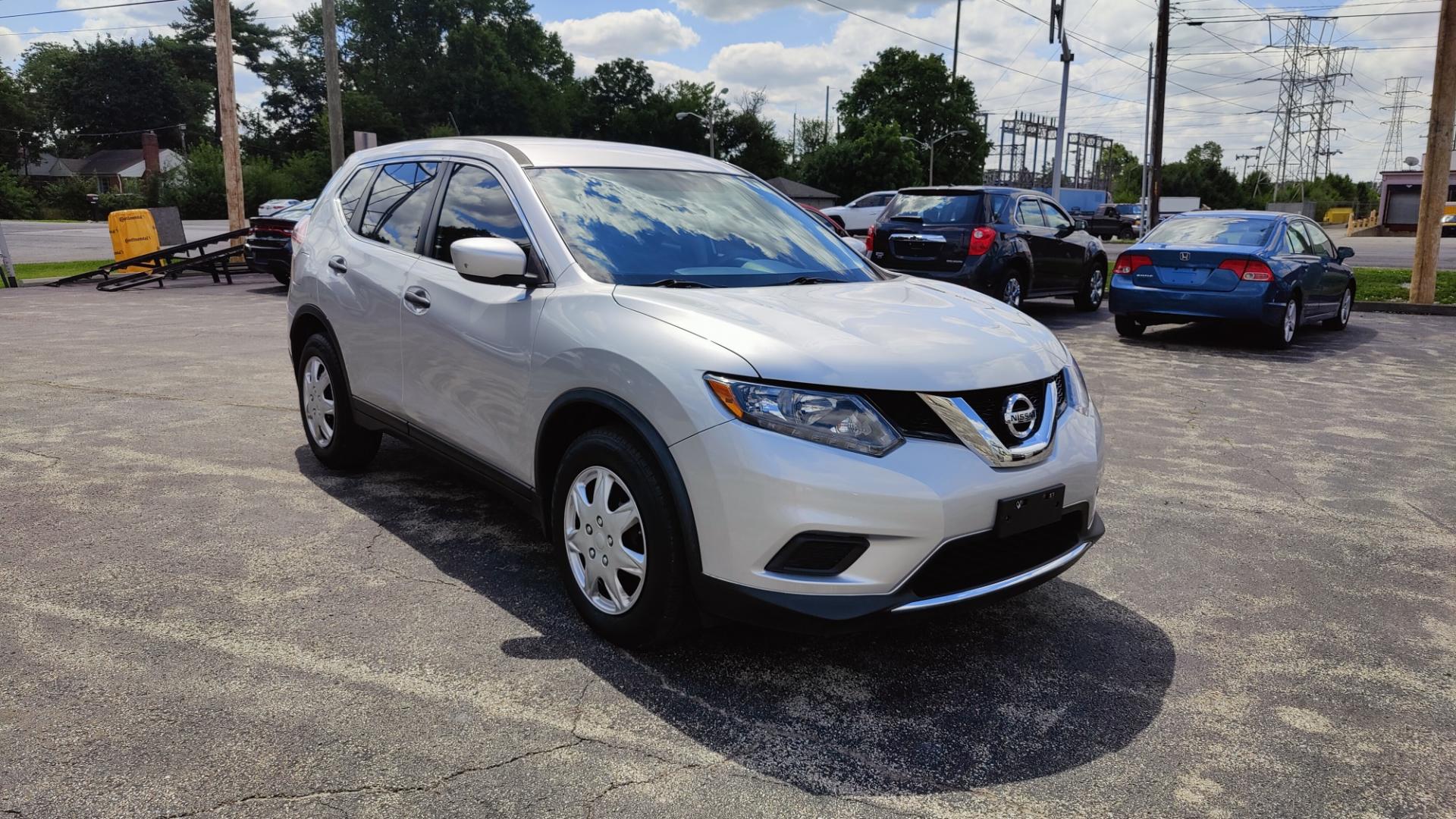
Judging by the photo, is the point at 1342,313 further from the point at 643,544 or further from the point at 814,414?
the point at 643,544

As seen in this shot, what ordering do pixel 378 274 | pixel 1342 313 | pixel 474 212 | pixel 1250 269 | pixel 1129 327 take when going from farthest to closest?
pixel 1342 313 < pixel 1129 327 < pixel 1250 269 < pixel 378 274 < pixel 474 212

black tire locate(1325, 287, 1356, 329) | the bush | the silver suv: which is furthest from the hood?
the bush

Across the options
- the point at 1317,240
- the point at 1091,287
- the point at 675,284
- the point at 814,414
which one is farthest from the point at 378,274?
the point at 1091,287

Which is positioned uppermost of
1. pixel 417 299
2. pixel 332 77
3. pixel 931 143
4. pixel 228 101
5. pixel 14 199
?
pixel 931 143

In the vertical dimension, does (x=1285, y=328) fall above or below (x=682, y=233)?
below

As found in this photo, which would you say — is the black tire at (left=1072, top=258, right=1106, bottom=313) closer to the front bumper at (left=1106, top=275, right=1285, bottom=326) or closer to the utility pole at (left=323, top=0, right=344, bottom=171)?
the front bumper at (left=1106, top=275, right=1285, bottom=326)

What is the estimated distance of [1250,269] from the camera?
35.7 feet

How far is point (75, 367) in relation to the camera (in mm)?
9188

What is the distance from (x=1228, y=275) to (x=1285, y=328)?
3.05ft

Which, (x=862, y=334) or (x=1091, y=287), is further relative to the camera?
(x=1091, y=287)

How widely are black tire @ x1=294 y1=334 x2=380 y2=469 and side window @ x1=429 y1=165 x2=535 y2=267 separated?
4.03 ft

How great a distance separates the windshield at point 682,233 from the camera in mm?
3887

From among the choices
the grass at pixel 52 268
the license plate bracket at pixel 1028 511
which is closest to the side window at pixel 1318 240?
the license plate bracket at pixel 1028 511

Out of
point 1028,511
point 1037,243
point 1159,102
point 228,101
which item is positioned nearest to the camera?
point 1028,511
